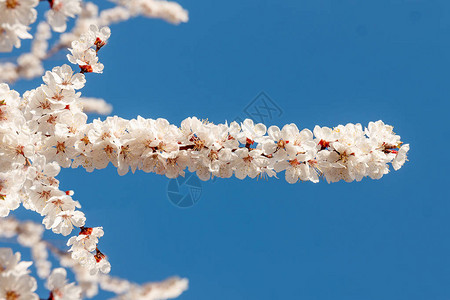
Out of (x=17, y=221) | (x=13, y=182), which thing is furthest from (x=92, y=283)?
(x=13, y=182)

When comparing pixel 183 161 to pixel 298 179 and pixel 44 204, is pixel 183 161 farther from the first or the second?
pixel 44 204

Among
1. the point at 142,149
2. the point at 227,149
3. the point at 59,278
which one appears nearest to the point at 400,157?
the point at 227,149

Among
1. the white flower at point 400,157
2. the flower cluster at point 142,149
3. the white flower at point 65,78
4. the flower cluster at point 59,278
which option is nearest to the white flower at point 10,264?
the flower cluster at point 59,278

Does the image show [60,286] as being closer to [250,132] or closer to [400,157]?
[250,132]

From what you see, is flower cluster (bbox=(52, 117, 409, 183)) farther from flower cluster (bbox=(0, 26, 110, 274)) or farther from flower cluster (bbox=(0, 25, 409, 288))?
flower cluster (bbox=(0, 26, 110, 274))

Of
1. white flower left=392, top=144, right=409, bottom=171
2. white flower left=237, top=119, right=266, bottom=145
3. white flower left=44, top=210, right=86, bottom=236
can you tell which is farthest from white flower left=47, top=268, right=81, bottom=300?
white flower left=392, top=144, right=409, bottom=171

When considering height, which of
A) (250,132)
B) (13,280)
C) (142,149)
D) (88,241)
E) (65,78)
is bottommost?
(13,280)

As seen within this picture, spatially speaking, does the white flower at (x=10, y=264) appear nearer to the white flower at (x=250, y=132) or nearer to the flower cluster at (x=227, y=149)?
the flower cluster at (x=227, y=149)
